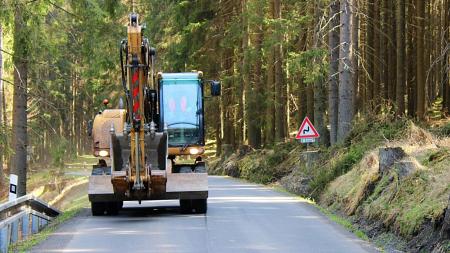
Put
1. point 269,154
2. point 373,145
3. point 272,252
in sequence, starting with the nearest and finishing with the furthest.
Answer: point 272,252
point 373,145
point 269,154

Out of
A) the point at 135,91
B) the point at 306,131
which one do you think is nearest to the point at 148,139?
the point at 135,91

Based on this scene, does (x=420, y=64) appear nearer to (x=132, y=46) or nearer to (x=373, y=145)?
(x=373, y=145)

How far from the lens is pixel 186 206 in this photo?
16.5 metres

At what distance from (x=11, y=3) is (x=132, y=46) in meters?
4.06

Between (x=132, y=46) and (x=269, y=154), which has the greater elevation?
(x=132, y=46)

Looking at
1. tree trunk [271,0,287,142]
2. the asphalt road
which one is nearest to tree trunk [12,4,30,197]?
the asphalt road

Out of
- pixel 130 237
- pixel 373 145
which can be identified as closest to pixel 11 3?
pixel 130 237

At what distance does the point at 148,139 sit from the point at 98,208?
97.2 inches

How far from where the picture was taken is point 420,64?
29.9 m

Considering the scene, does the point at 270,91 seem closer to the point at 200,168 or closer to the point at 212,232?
the point at 200,168

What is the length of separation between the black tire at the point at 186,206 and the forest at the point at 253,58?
552 centimetres

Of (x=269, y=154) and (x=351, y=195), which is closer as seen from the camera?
(x=351, y=195)

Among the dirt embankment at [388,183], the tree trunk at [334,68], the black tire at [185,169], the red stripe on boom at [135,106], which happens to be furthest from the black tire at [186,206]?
the tree trunk at [334,68]

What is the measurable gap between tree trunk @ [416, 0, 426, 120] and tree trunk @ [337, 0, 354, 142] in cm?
665
